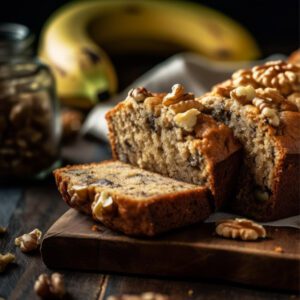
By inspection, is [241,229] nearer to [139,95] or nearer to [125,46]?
[139,95]

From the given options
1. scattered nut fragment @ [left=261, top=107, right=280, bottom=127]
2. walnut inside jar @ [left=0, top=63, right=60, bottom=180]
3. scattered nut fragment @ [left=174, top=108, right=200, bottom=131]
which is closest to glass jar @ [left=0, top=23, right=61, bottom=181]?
Answer: walnut inside jar @ [left=0, top=63, right=60, bottom=180]

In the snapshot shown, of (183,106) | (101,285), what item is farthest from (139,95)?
(101,285)

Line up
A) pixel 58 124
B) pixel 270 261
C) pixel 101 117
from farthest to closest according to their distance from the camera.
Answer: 1. pixel 101 117
2. pixel 58 124
3. pixel 270 261

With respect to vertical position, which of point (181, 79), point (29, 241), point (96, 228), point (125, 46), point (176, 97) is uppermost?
point (176, 97)

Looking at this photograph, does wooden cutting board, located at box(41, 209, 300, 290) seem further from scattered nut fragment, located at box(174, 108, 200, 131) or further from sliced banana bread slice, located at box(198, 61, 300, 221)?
scattered nut fragment, located at box(174, 108, 200, 131)

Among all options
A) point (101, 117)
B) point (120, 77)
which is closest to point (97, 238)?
point (101, 117)

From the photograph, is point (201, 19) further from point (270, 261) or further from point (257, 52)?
point (270, 261)
